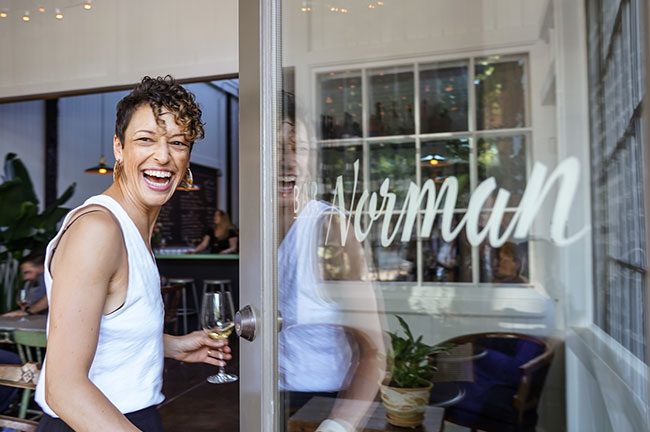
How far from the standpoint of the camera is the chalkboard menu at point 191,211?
9391 millimetres

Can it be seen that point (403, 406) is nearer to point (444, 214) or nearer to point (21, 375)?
point (444, 214)

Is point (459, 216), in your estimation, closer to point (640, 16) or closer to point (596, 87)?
point (596, 87)

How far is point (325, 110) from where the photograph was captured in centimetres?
251

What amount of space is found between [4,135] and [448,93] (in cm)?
679

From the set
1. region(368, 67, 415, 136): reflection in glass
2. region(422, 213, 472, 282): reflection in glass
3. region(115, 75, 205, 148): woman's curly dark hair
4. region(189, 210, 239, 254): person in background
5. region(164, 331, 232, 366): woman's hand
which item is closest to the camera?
region(115, 75, 205, 148): woman's curly dark hair

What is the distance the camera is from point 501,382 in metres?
2.10

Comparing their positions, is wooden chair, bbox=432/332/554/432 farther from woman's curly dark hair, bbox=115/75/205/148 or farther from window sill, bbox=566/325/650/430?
woman's curly dark hair, bbox=115/75/205/148

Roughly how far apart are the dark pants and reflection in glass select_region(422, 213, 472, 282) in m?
1.30

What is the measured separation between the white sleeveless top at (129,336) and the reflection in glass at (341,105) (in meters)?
1.31

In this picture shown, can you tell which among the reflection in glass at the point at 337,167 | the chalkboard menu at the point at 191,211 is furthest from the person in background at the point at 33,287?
the chalkboard menu at the point at 191,211

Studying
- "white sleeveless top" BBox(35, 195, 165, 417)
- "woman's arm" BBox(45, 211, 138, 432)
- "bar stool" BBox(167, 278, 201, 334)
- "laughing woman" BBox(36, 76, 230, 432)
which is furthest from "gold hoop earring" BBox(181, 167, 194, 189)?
"bar stool" BBox(167, 278, 201, 334)

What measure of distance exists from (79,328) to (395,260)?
58.9 inches

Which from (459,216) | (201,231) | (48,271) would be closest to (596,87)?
(459,216)

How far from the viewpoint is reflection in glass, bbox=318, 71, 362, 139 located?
2.42 meters
